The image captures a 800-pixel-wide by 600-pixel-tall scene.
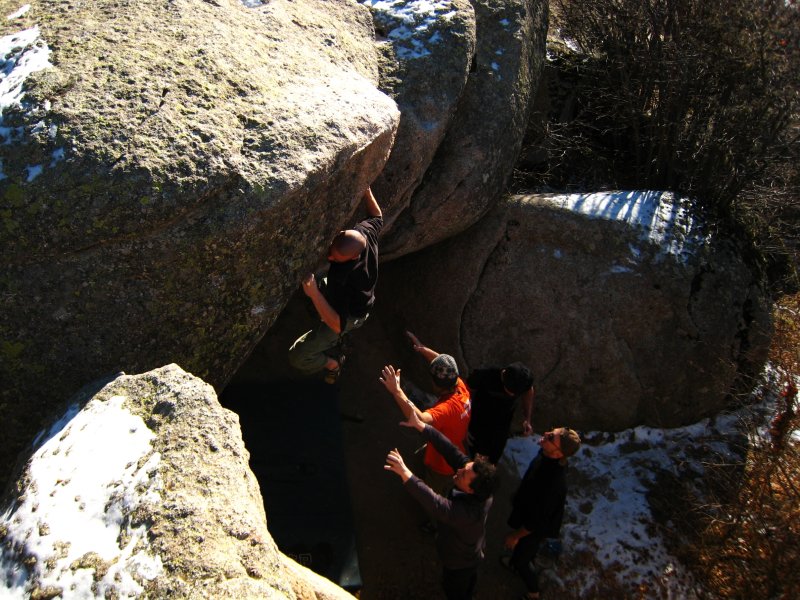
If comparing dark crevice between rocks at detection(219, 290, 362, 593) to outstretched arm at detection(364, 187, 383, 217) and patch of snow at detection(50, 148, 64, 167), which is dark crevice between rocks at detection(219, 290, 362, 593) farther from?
patch of snow at detection(50, 148, 64, 167)

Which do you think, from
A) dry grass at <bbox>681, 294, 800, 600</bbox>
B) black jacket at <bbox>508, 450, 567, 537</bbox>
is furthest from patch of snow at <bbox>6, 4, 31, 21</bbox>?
dry grass at <bbox>681, 294, 800, 600</bbox>

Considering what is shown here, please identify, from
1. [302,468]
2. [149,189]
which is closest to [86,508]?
[149,189]

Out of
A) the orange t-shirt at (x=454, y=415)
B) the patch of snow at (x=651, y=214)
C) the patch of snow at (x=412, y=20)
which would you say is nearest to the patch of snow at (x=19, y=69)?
the patch of snow at (x=412, y=20)

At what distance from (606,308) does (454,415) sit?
2.17 m

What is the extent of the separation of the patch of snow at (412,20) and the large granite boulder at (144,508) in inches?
133

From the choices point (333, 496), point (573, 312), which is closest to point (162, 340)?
point (333, 496)

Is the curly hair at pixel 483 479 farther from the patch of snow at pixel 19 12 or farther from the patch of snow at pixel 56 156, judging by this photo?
the patch of snow at pixel 19 12

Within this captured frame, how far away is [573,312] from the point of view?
19.7 ft

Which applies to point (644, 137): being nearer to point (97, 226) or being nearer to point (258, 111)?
point (258, 111)

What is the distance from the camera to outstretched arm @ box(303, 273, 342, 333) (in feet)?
14.0

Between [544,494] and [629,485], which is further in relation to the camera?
[629,485]

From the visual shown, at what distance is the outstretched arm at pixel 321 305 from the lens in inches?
168

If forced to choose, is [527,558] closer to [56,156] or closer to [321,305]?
[321,305]

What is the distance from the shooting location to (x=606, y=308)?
5.97 metres
